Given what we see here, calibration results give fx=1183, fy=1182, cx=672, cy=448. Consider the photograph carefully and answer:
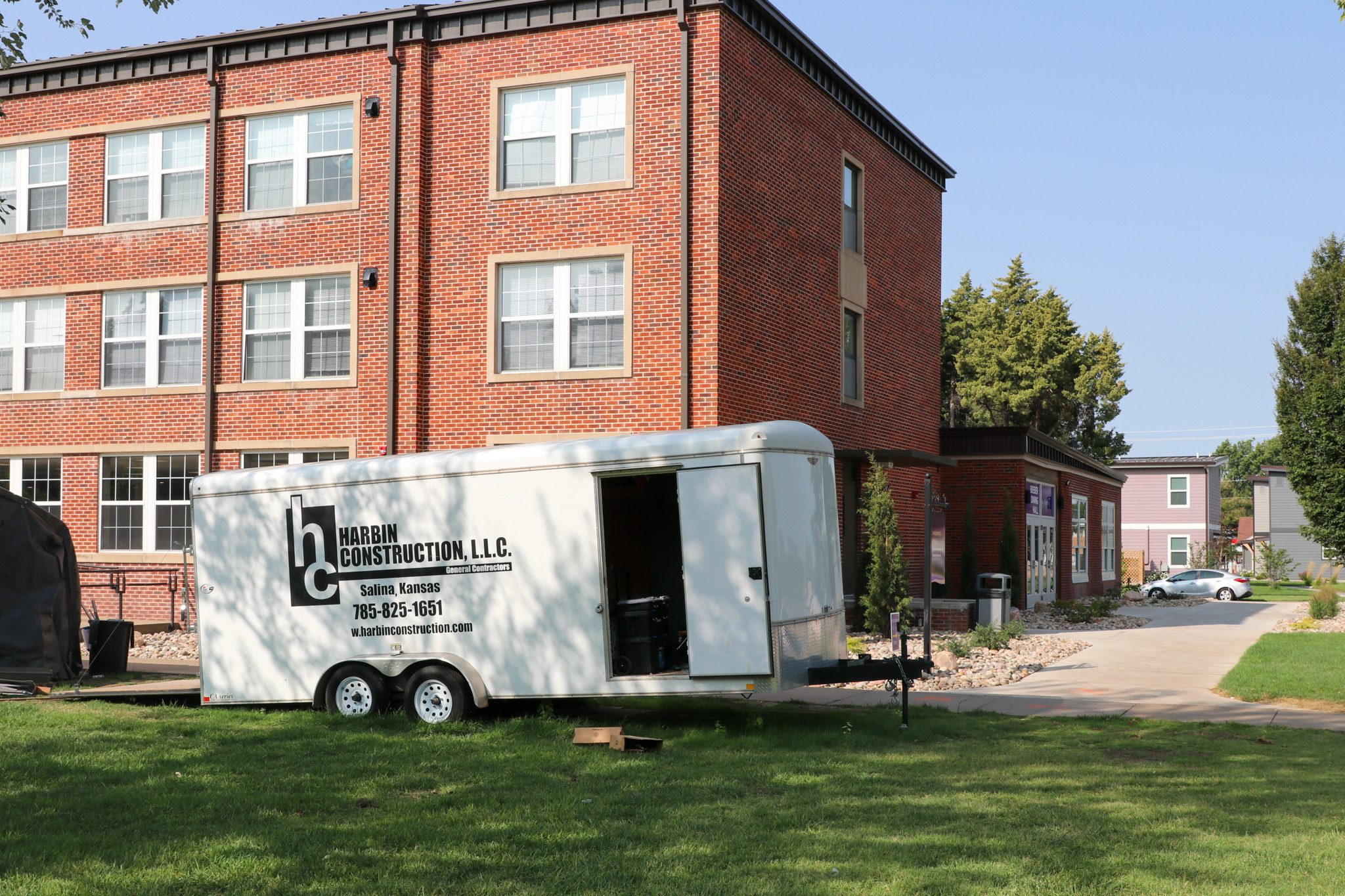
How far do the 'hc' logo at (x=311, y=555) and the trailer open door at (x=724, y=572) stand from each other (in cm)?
380

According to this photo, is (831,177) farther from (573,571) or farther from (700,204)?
(573,571)

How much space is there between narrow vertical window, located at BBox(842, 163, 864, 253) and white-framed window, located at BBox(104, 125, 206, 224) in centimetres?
1229

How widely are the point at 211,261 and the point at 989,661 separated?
15.1 metres

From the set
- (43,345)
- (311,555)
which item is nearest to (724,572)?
(311,555)

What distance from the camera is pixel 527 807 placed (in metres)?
7.79

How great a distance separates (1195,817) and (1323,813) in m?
0.96

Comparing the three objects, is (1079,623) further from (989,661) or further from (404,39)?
(404,39)

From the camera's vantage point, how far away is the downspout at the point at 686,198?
1845 centimetres

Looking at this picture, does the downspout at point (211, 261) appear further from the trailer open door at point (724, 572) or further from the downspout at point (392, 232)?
the trailer open door at point (724, 572)

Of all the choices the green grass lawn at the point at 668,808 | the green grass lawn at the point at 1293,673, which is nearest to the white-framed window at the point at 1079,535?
the green grass lawn at the point at 1293,673

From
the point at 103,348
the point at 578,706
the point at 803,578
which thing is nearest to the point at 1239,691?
the point at 803,578

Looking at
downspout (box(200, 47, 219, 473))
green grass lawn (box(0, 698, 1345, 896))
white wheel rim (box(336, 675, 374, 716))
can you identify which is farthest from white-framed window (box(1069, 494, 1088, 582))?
white wheel rim (box(336, 675, 374, 716))

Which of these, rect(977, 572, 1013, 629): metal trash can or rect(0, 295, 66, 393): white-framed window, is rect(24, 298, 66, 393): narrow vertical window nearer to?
rect(0, 295, 66, 393): white-framed window

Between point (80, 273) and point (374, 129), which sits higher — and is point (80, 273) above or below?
below
